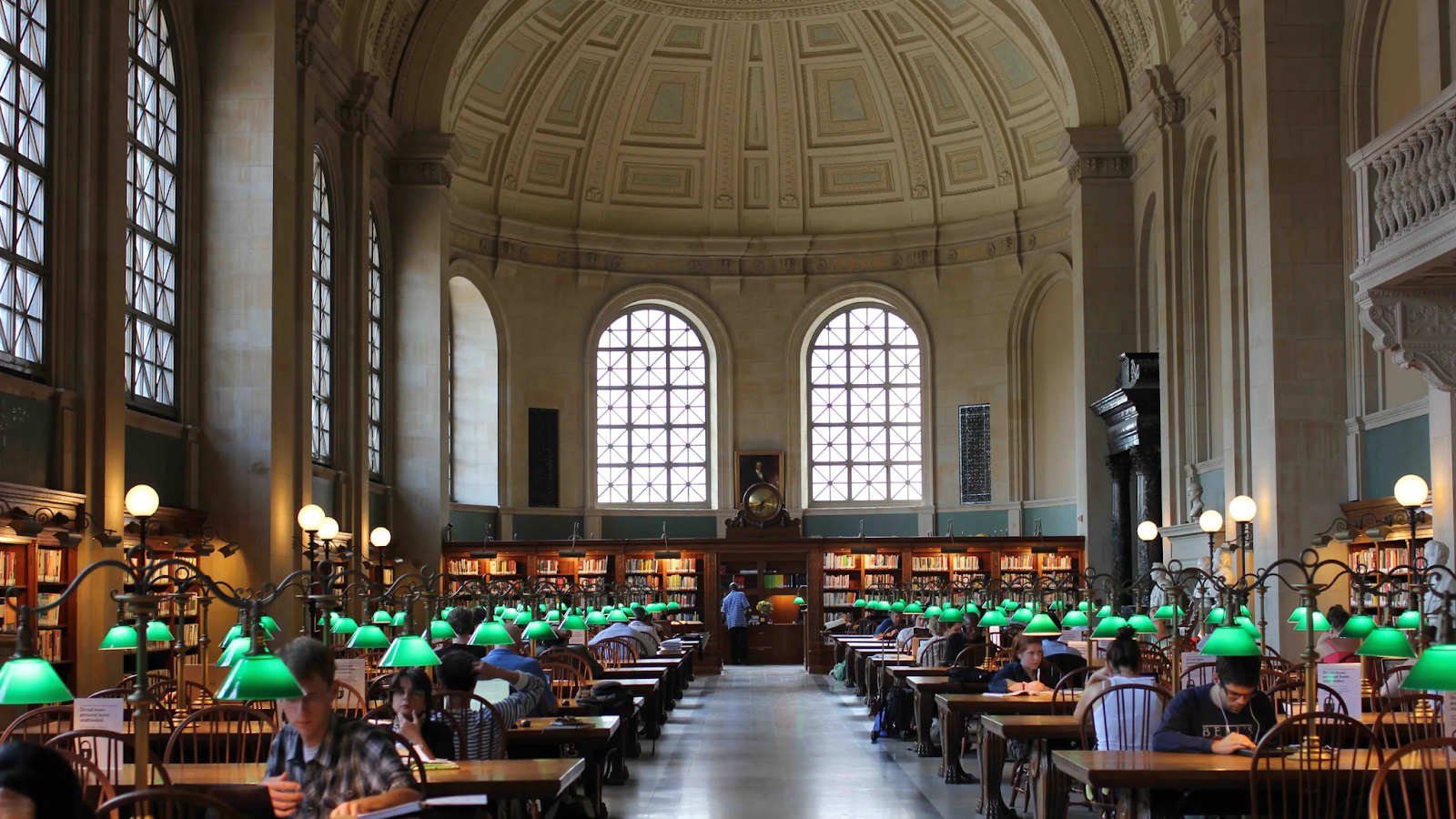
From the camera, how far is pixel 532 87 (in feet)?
86.9

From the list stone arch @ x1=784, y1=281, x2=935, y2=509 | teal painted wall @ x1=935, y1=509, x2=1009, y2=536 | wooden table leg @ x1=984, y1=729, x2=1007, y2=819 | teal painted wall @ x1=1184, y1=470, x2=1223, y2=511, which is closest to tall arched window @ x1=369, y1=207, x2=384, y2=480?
stone arch @ x1=784, y1=281, x2=935, y2=509

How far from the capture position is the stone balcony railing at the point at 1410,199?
8.78 metres

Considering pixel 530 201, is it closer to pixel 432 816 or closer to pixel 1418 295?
pixel 1418 295

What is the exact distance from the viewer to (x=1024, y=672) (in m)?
10.5

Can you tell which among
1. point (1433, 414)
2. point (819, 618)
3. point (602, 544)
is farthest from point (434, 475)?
point (1433, 414)

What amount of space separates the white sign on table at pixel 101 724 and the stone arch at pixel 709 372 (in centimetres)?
2135

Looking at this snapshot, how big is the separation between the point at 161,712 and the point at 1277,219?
35.0ft

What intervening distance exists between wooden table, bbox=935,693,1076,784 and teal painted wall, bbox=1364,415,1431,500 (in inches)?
188

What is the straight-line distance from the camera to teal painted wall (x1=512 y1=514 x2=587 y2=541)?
27153 millimetres

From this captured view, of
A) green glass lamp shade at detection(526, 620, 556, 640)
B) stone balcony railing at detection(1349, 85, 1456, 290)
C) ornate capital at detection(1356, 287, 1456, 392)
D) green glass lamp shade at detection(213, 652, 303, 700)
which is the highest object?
stone balcony railing at detection(1349, 85, 1456, 290)

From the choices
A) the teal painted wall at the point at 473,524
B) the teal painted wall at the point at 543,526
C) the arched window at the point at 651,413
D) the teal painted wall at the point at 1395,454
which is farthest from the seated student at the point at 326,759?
the arched window at the point at 651,413

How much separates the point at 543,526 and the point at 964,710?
1857cm

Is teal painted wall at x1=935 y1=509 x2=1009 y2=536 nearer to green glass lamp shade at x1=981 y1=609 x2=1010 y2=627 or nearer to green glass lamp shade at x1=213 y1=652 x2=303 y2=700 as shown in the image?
green glass lamp shade at x1=981 y1=609 x2=1010 y2=627

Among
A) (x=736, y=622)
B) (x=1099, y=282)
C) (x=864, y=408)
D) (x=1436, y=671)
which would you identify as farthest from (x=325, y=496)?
(x=1436, y=671)
